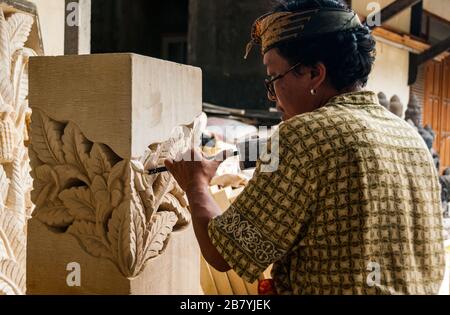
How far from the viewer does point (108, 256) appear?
199cm

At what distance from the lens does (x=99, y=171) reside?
1977 mm

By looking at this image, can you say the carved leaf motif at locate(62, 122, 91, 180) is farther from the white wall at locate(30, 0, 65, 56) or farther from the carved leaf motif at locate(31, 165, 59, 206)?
the white wall at locate(30, 0, 65, 56)

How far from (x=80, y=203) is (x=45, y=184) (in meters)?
0.14

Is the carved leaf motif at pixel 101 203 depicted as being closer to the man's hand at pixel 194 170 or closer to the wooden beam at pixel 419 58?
the man's hand at pixel 194 170

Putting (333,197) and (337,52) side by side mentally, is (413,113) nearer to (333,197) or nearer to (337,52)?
(337,52)

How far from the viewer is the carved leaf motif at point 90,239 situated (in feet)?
6.56

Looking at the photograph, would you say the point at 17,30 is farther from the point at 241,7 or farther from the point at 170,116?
the point at 241,7

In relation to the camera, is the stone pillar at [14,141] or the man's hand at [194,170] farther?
the stone pillar at [14,141]

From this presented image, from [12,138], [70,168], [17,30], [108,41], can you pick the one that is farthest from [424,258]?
[108,41]

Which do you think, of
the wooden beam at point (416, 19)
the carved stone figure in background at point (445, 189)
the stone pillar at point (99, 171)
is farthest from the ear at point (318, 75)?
the wooden beam at point (416, 19)

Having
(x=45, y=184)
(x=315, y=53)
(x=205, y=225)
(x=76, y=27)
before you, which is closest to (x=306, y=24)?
(x=315, y=53)

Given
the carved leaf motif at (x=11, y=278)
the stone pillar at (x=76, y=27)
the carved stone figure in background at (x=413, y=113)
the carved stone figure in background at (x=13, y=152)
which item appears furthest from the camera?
the carved stone figure in background at (x=413, y=113)

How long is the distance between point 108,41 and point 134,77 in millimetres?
9753

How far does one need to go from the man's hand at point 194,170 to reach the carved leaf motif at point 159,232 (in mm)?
371
